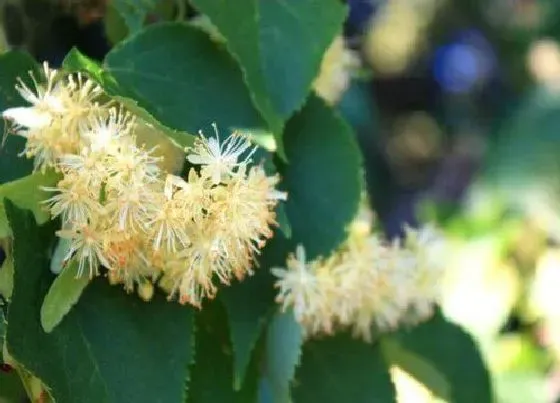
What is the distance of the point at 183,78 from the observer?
1.47ft

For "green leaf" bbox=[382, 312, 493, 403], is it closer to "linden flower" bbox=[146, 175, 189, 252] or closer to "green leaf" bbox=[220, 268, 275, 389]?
"green leaf" bbox=[220, 268, 275, 389]

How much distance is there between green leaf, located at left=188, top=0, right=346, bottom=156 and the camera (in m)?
0.45

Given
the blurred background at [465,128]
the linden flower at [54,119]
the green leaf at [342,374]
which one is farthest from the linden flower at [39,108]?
the green leaf at [342,374]

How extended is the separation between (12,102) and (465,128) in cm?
211

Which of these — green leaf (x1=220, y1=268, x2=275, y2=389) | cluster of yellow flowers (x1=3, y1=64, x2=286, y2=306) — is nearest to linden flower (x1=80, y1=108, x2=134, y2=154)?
cluster of yellow flowers (x1=3, y1=64, x2=286, y2=306)

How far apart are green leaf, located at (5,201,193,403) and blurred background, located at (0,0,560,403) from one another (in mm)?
39

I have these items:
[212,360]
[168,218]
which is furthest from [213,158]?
[212,360]

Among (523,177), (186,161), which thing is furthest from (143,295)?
(523,177)

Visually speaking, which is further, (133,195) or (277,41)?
(277,41)

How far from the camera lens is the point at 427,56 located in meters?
2.40

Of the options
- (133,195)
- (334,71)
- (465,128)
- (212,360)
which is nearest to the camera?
(133,195)

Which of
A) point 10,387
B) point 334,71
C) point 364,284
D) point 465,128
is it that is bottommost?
point 10,387

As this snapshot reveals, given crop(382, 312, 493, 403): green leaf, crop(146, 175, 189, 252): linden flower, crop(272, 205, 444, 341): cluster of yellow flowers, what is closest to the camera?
crop(146, 175, 189, 252): linden flower

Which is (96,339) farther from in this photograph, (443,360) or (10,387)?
(443,360)
